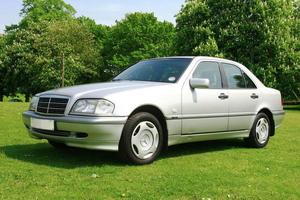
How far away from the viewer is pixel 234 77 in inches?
351

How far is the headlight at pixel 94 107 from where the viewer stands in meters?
6.51

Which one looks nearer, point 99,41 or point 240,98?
point 240,98

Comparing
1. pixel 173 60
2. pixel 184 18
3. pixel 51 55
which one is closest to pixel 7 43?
pixel 51 55

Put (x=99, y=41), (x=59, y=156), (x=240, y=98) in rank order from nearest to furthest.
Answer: (x=59, y=156), (x=240, y=98), (x=99, y=41)

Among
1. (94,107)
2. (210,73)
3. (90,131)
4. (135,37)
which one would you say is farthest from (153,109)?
(135,37)

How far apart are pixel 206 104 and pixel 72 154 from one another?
224 cm

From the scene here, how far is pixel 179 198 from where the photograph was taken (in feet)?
16.9

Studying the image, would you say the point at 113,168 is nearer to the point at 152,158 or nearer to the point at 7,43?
the point at 152,158

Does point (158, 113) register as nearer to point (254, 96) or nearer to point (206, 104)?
point (206, 104)

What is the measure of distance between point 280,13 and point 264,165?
2805 cm

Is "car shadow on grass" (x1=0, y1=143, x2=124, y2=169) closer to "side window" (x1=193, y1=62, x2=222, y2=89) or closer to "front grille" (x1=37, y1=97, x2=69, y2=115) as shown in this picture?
"front grille" (x1=37, y1=97, x2=69, y2=115)

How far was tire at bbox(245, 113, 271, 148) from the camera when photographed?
9.13 metres

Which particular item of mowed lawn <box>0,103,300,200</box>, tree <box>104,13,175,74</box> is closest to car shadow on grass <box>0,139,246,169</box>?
mowed lawn <box>0,103,300,200</box>

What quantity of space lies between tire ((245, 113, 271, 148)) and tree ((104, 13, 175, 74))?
47227 millimetres
